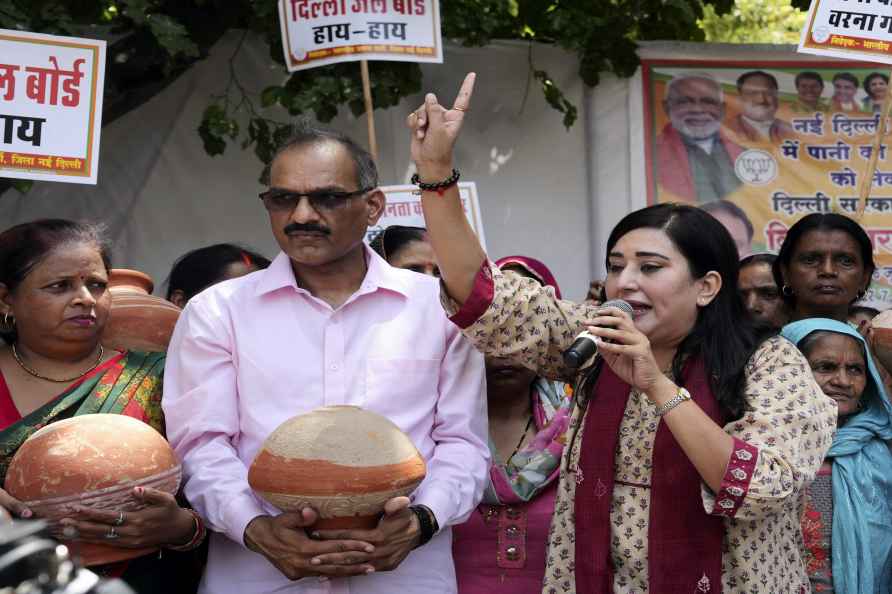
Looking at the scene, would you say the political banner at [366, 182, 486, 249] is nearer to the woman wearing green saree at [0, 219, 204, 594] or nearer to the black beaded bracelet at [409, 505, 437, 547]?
the woman wearing green saree at [0, 219, 204, 594]

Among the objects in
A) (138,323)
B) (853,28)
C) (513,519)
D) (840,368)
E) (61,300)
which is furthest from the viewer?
(853,28)

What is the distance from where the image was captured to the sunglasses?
10.2 ft

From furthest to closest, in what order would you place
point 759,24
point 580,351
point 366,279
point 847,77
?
1. point 759,24
2. point 847,77
3. point 366,279
4. point 580,351

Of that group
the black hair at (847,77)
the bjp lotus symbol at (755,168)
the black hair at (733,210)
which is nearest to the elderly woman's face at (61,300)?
the black hair at (733,210)

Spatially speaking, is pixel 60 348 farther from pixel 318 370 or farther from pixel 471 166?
pixel 471 166

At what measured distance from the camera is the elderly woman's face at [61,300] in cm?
332

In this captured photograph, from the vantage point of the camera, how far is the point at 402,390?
309 cm

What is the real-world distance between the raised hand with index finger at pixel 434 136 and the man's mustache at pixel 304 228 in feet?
1.17

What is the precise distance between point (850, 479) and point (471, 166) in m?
3.25

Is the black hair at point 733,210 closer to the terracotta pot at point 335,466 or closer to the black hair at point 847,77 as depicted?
the black hair at point 847,77

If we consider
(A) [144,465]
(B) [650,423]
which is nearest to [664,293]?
(B) [650,423]

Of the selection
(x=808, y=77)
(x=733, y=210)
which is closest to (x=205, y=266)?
(x=733, y=210)

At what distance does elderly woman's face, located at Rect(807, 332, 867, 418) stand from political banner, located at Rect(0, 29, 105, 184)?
2596 millimetres

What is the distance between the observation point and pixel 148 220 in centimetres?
621
